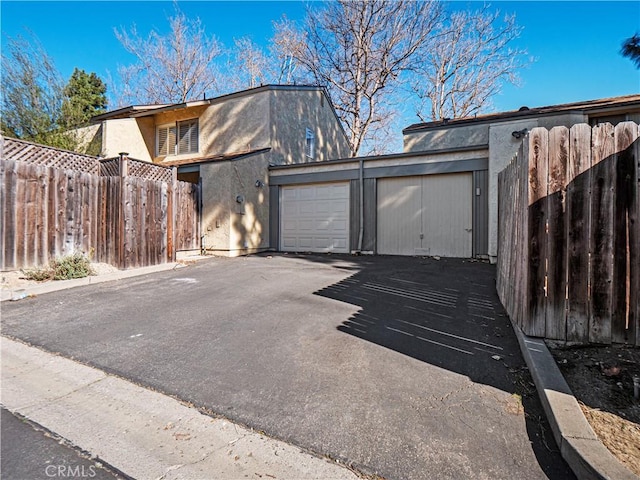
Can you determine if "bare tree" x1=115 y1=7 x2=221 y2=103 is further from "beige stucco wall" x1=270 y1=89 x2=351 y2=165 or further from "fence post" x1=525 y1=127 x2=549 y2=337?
"fence post" x1=525 y1=127 x2=549 y2=337

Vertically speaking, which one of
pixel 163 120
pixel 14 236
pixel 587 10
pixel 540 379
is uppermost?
pixel 587 10

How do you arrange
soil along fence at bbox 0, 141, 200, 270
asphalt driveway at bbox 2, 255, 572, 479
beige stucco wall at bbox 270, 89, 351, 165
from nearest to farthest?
asphalt driveway at bbox 2, 255, 572, 479
soil along fence at bbox 0, 141, 200, 270
beige stucco wall at bbox 270, 89, 351, 165

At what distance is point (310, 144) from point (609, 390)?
47.3ft

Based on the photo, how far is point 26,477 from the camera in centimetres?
176

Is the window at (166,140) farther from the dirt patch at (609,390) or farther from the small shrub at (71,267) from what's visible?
the dirt patch at (609,390)

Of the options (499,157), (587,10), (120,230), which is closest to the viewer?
(120,230)

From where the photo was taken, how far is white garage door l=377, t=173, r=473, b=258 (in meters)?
9.55

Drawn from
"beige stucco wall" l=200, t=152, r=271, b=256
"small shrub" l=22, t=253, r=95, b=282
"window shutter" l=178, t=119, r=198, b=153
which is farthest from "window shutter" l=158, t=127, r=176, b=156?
"small shrub" l=22, t=253, r=95, b=282

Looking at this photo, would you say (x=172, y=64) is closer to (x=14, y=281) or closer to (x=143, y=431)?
(x=14, y=281)

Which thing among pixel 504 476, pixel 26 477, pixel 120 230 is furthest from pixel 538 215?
pixel 120 230

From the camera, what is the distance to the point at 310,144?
1536 centimetres

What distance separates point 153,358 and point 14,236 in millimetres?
5267

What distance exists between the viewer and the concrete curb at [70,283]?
5.32 metres

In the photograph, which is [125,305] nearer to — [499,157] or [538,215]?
[538,215]
